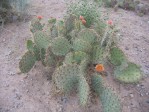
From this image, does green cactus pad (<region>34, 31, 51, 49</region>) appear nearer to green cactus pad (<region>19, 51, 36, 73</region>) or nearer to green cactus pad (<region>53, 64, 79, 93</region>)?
green cactus pad (<region>19, 51, 36, 73</region>)

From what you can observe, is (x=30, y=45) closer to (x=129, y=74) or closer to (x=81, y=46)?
(x=81, y=46)

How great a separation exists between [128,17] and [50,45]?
8.66 ft

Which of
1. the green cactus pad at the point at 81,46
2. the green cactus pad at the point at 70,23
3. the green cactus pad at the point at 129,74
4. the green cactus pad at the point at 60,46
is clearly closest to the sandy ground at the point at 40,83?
the green cactus pad at the point at 129,74

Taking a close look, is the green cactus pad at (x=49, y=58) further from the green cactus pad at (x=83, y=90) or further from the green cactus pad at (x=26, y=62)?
the green cactus pad at (x=83, y=90)

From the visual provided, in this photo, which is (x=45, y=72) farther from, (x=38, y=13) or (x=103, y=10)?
(x=103, y=10)

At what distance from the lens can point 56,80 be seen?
3455 mm

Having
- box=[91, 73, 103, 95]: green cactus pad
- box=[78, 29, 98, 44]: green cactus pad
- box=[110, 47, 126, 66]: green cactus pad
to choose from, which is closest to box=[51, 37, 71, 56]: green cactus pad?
A: box=[78, 29, 98, 44]: green cactus pad

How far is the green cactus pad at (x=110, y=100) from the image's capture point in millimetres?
3180

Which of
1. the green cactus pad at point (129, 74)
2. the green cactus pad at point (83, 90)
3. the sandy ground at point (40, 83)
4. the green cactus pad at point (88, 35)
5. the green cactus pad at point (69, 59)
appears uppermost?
the green cactus pad at point (88, 35)

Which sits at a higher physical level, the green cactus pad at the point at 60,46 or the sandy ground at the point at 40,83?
the green cactus pad at the point at 60,46

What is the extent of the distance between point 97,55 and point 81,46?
0.25 metres

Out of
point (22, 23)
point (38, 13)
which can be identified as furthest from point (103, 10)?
point (22, 23)

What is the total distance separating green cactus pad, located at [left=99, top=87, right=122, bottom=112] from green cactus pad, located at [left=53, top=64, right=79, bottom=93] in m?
0.40

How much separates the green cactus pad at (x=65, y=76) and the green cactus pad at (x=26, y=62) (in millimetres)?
551
